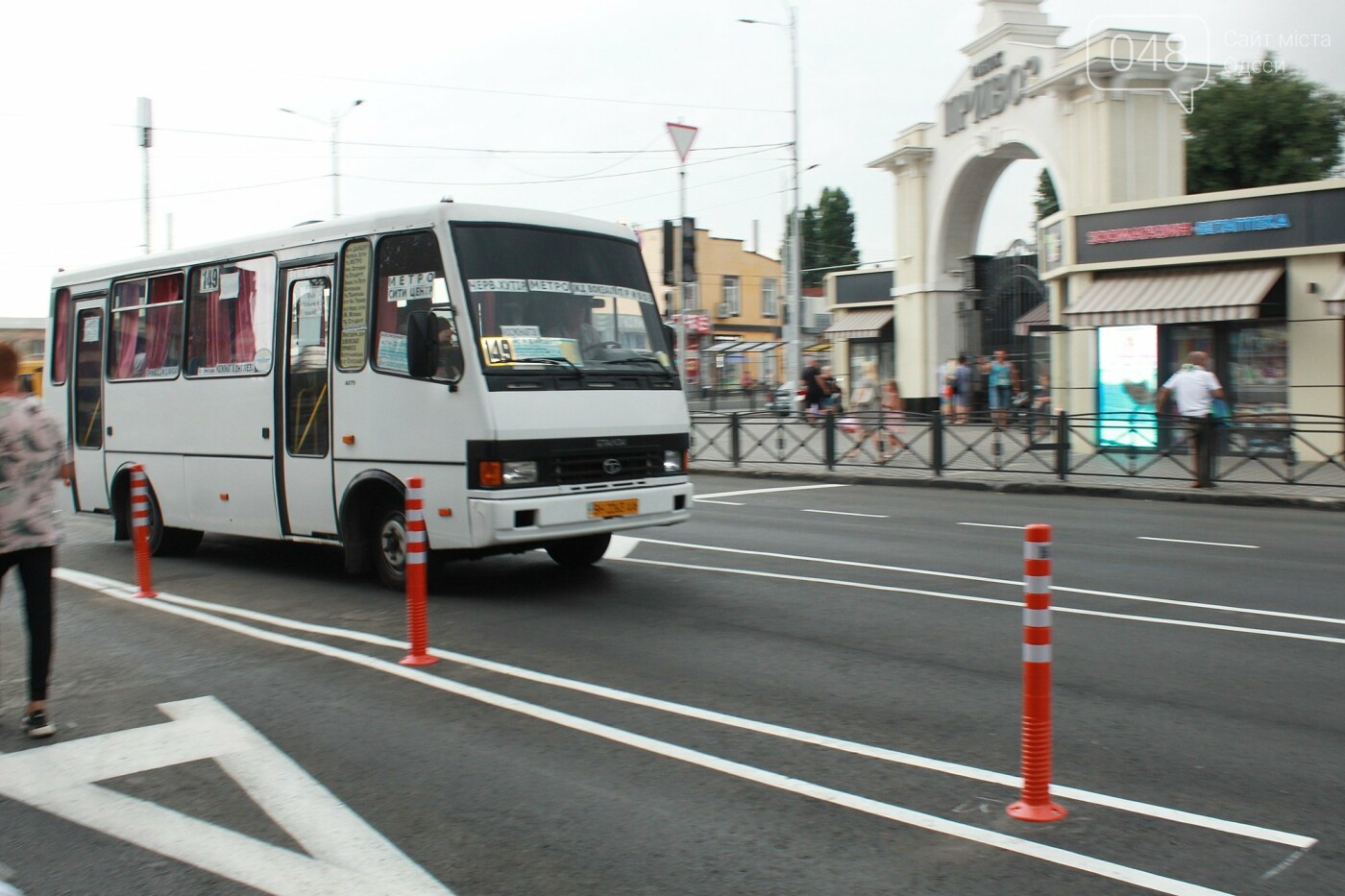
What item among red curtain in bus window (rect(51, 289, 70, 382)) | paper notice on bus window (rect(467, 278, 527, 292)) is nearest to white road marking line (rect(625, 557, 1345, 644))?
paper notice on bus window (rect(467, 278, 527, 292))

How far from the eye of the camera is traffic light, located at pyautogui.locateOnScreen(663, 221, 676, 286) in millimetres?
22094

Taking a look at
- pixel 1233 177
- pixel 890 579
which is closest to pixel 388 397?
pixel 890 579

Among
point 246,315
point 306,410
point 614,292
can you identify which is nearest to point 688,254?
point 246,315

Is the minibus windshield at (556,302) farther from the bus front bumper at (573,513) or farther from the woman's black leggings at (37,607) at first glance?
the woman's black leggings at (37,607)

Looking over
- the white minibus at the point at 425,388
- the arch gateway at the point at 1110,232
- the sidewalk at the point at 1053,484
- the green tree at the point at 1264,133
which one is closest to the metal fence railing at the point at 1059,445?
the sidewalk at the point at 1053,484

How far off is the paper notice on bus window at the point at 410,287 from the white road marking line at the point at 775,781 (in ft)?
9.04

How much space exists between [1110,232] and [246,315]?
1833 cm

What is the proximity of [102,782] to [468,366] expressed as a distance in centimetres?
420

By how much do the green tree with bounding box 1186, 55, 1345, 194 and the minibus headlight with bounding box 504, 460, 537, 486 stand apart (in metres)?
40.9

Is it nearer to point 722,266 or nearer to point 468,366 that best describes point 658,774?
point 468,366

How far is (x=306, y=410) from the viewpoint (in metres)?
9.98

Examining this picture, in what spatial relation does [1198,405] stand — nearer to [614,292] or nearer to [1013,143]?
[614,292]

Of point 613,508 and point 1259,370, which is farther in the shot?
point 1259,370

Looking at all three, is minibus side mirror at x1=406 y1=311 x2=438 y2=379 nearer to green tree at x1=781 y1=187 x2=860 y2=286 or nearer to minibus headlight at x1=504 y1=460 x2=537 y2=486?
minibus headlight at x1=504 y1=460 x2=537 y2=486
